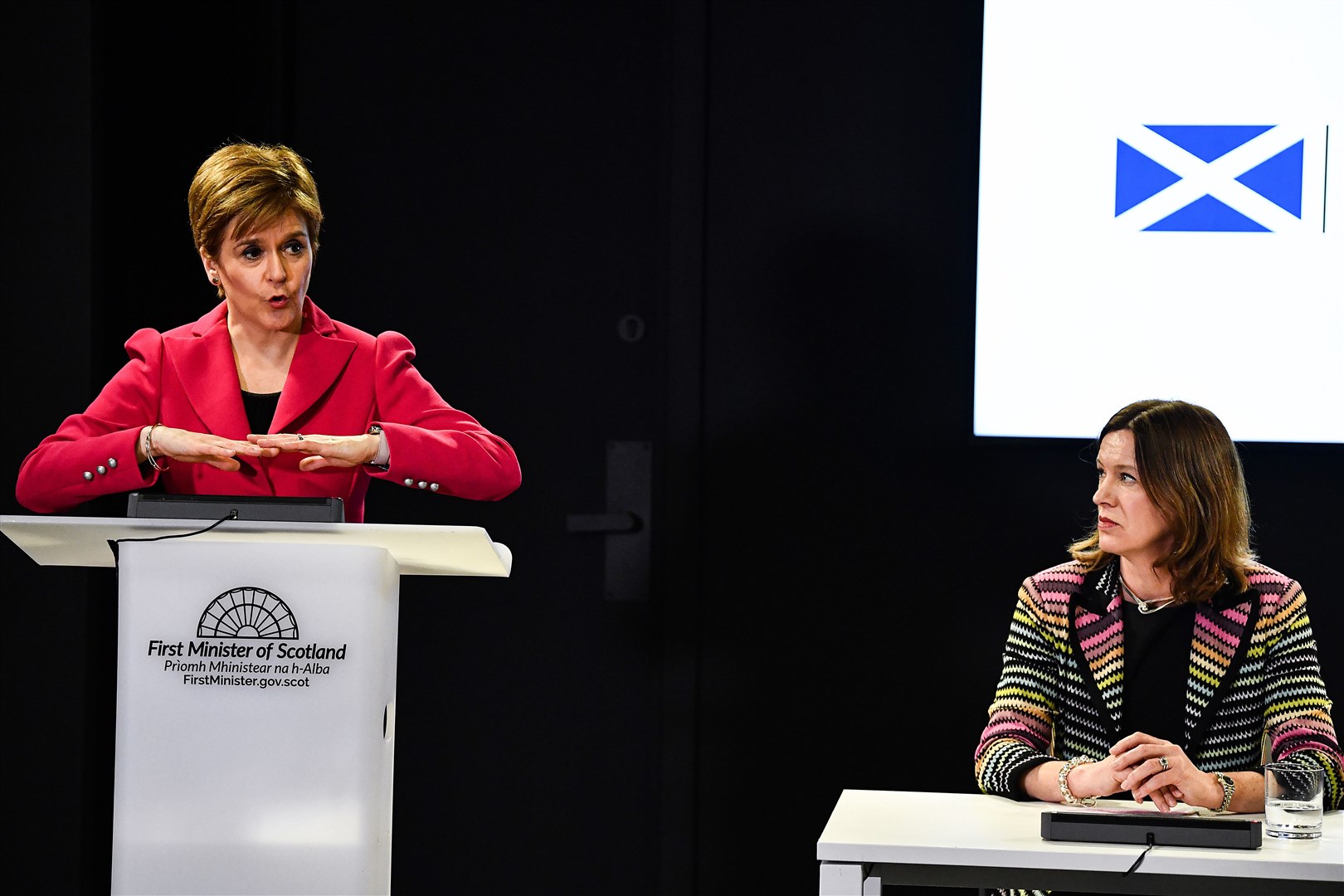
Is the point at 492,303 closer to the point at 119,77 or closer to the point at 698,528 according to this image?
the point at 698,528

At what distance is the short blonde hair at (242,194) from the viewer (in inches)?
83.0

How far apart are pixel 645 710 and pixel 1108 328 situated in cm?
141

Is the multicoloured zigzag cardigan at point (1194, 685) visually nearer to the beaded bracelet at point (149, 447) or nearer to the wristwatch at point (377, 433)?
the wristwatch at point (377, 433)

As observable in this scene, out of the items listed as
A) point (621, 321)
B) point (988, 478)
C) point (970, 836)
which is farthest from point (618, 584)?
point (970, 836)

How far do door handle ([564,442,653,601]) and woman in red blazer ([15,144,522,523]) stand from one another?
4.45 feet

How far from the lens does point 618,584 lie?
3.58 meters

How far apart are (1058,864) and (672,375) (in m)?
1.87

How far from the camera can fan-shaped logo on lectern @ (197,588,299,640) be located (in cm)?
188

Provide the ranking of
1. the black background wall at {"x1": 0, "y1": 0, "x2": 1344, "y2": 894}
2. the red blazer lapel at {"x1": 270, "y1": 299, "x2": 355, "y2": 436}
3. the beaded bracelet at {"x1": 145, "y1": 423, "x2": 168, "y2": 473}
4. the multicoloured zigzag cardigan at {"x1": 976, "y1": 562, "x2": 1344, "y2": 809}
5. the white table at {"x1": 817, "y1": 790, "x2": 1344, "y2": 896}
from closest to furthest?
the white table at {"x1": 817, "y1": 790, "x2": 1344, "y2": 896}
the beaded bracelet at {"x1": 145, "y1": 423, "x2": 168, "y2": 473}
the red blazer lapel at {"x1": 270, "y1": 299, "x2": 355, "y2": 436}
the multicoloured zigzag cardigan at {"x1": 976, "y1": 562, "x2": 1344, "y2": 809}
the black background wall at {"x1": 0, "y1": 0, "x2": 1344, "y2": 894}

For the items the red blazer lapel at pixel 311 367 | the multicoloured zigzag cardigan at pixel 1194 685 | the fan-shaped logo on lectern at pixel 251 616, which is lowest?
the multicoloured zigzag cardigan at pixel 1194 685

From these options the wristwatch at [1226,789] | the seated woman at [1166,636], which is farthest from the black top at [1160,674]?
the wristwatch at [1226,789]

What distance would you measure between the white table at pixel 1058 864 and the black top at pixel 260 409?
3.25 ft

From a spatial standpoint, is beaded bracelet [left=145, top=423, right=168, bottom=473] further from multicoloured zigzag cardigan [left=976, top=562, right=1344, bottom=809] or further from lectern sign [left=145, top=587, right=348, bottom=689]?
multicoloured zigzag cardigan [left=976, top=562, right=1344, bottom=809]

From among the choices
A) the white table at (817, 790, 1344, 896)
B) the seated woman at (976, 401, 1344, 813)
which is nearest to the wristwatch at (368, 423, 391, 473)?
the white table at (817, 790, 1344, 896)
